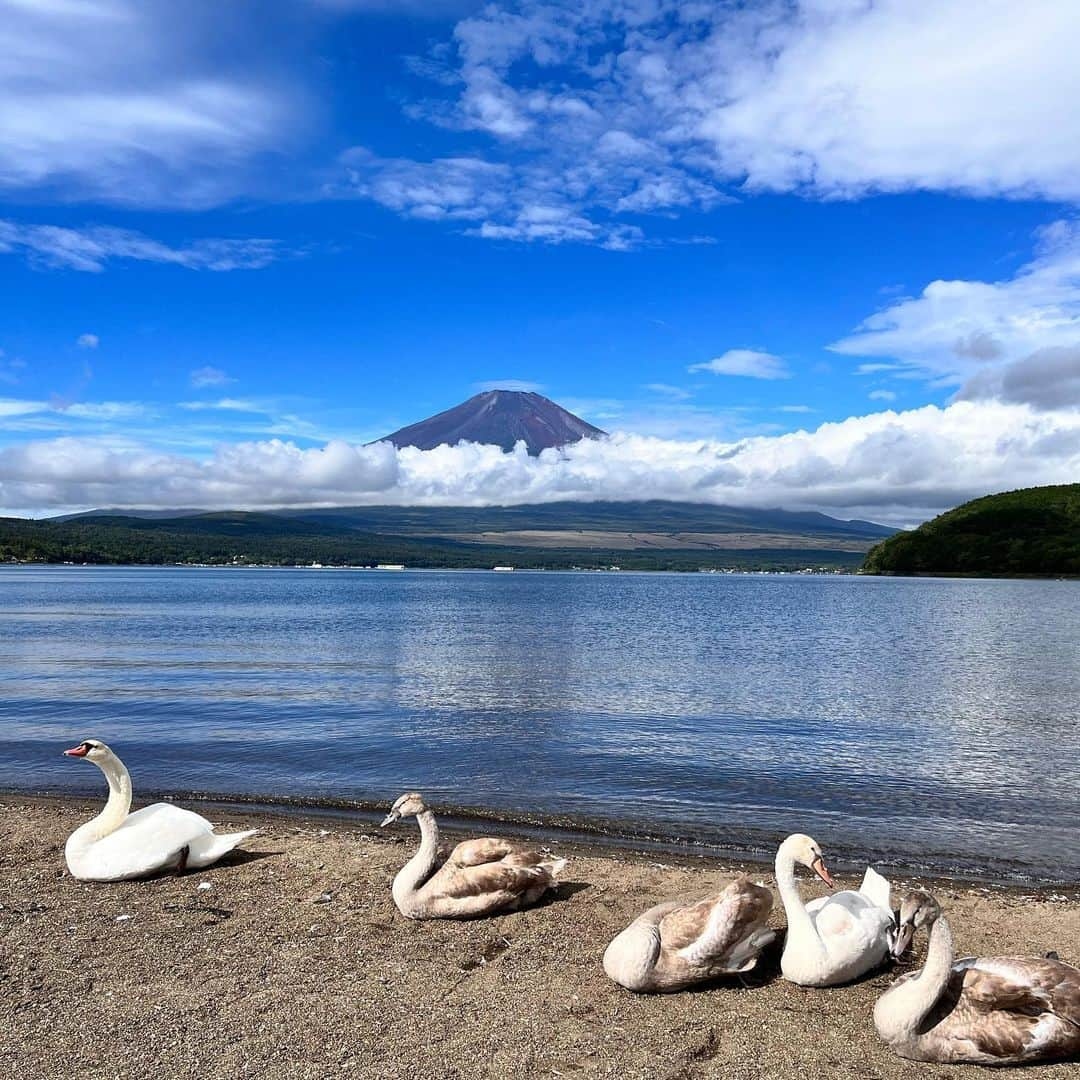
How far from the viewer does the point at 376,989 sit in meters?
8.73

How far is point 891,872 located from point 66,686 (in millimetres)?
29501

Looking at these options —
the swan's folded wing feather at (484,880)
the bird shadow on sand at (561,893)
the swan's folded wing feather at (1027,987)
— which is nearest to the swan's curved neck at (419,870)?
the swan's folded wing feather at (484,880)

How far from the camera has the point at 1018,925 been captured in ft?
35.0

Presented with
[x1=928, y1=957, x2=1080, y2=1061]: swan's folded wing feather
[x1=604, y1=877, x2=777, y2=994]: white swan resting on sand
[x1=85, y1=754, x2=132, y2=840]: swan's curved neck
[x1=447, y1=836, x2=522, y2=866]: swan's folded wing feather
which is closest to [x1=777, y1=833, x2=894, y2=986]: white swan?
[x1=604, y1=877, x2=777, y2=994]: white swan resting on sand

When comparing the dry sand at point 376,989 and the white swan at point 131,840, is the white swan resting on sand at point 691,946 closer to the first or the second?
the dry sand at point 376,989

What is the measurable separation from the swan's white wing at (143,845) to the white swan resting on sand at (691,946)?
6.23 m

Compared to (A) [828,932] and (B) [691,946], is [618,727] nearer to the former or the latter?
(A) [828,932]

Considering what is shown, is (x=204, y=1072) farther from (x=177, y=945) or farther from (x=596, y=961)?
(x=596, y=961)

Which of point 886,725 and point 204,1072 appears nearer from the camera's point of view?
point 204,1072

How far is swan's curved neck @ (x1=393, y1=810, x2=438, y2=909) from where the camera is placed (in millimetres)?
10766

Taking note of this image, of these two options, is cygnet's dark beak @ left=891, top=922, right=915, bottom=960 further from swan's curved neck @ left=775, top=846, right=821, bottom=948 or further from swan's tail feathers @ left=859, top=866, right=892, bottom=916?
swan's curved neck @ left=775, top=846, right=821, bottom=948

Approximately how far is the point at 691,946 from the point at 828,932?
141cm

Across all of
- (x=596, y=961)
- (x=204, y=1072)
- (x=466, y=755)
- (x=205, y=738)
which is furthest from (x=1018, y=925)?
(x=205, y=738)

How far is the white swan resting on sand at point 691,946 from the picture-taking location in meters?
8.62
